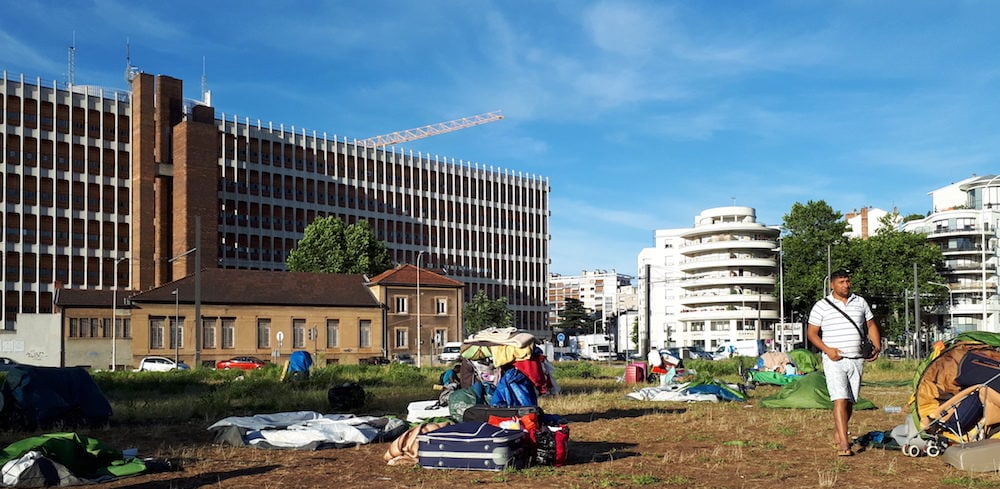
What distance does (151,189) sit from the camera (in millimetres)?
101500

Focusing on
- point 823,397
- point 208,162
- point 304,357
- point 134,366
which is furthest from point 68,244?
point 823,397

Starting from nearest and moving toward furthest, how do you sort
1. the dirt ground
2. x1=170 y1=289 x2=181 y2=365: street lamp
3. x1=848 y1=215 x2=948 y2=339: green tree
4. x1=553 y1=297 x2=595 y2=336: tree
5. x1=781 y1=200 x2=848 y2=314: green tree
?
the dirt ground → x1=170 y1=289 x2=181 y2=365: street lamp → x1=848 y1=215 x2=948 y2=339: green tree → x1=781 y1=200 x2=848 y2=314: green tree → x1=553 y1=297 x2=595 y2=336: tree

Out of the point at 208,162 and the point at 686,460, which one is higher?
the point at 208,162

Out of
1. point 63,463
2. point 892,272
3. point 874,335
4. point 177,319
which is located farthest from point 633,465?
point 892,272

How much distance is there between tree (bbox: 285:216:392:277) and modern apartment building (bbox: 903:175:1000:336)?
62.6 meters

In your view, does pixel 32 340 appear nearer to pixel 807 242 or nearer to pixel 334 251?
pixel 334 251

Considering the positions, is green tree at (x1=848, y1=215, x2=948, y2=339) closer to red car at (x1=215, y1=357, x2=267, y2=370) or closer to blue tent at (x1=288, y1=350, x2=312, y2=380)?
red car at (x1=215, y1=357, x2=267, y2=370)

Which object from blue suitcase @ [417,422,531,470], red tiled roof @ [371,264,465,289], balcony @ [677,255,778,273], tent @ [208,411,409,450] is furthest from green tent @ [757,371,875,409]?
balcony @ [677,255,778,273]

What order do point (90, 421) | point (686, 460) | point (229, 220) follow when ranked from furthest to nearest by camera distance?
1. point (229, 220)
2. point (90, 421)
3. point (686, 460)

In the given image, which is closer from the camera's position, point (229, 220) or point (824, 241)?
point (824, 241)

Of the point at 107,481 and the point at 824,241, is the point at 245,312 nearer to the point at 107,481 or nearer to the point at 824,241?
the point at 824,241

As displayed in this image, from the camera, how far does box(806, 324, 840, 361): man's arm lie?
11.4 meters

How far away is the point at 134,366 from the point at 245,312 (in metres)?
8.39

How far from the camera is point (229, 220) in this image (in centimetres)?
10838
